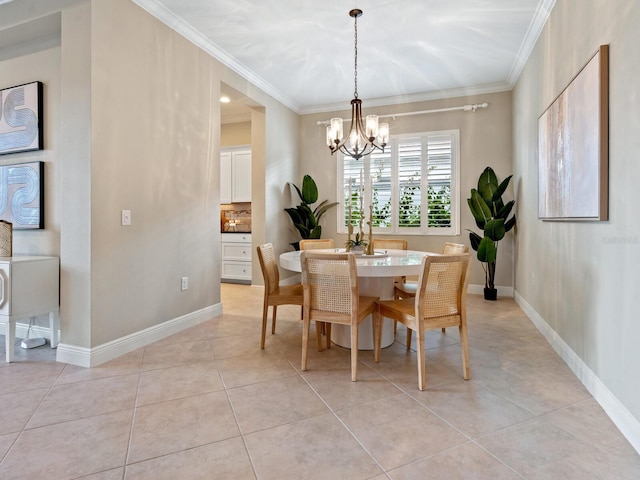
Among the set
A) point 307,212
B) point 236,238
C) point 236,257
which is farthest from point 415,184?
point 236,257

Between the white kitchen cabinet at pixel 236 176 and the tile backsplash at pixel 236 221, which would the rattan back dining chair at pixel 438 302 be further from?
the tile backsplash at pixel 236 221

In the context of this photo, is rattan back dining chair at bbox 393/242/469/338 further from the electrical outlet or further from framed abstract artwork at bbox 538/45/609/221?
the electrical outlet

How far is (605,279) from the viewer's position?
1.98 metres

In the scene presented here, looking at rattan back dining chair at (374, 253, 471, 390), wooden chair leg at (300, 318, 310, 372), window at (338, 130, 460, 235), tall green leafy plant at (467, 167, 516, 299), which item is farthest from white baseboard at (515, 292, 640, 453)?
window at (338, 130, 460, 235)

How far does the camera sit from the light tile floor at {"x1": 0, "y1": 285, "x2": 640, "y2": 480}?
1.50m

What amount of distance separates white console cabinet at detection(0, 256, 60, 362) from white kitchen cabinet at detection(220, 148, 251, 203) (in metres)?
3.53

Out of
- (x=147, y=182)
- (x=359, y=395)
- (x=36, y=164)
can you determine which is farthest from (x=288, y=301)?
(x=36, y=164)

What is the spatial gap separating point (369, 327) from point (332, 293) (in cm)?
66

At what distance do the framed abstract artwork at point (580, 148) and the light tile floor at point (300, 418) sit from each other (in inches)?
43.5

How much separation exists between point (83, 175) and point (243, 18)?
1927mm

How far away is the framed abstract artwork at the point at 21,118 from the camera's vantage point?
9.70ft

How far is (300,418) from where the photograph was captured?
6.12ft

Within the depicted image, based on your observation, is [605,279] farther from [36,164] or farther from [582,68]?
[36,164]

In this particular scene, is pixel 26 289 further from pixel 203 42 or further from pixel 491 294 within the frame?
pixel 491 294
